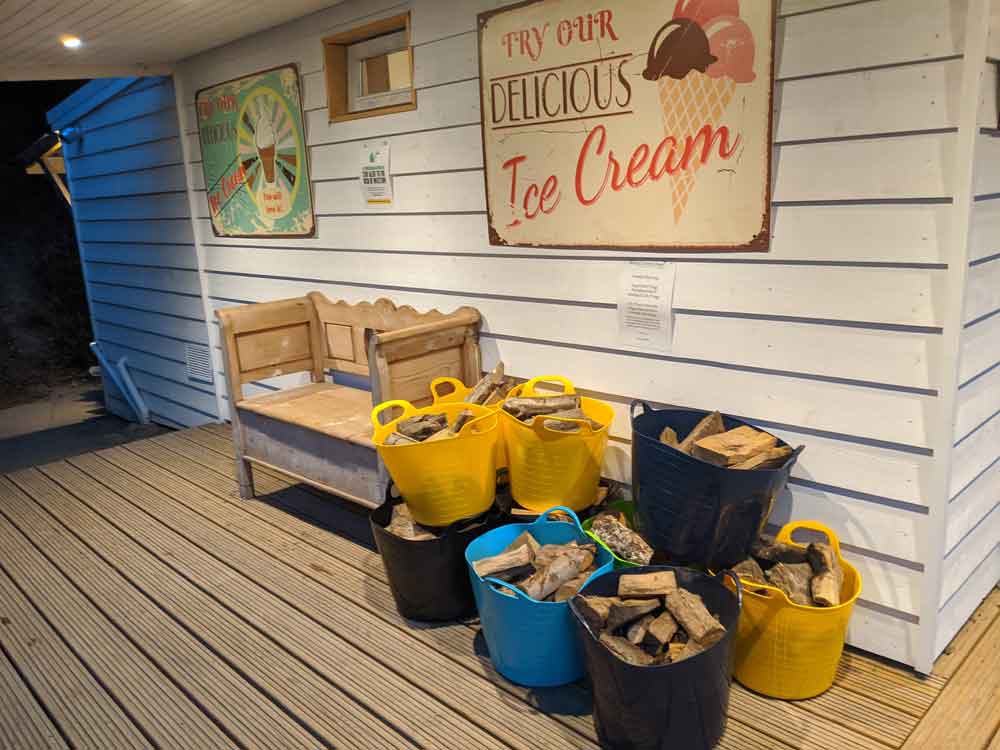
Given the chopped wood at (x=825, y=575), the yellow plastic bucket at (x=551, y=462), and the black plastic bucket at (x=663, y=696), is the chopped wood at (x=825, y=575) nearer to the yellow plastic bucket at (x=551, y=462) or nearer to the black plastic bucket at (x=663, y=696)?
the black plastic bucket at (x=663, y=696)

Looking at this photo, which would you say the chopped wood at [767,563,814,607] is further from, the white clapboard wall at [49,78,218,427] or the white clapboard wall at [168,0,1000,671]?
the white clapboard wall at [49,78,218,427]

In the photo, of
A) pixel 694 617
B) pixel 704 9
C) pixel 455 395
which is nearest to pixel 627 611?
pixel 694 617

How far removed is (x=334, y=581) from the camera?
298 cm

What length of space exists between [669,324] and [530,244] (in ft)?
2.28

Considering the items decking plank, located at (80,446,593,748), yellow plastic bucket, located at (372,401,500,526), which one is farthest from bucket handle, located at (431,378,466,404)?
decking plank, located at (80,446,593,748)

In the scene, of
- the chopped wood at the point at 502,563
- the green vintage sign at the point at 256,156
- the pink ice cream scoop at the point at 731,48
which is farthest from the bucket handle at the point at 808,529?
the green vintage sign at the point at 256,156

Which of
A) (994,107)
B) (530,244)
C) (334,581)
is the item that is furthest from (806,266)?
(334,581)

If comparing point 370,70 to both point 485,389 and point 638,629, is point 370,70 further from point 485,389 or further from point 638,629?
point 638,629

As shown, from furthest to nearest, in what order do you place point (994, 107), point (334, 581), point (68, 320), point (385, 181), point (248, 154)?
point (68, 320) < point (248, 154) < point (385, 181) < point (334, 581) < point (994, 107)

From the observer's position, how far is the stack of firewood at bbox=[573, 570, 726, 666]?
194cm

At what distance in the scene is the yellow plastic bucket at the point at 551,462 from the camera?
2551 millimetres

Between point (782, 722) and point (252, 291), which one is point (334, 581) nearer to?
point (782, 722)

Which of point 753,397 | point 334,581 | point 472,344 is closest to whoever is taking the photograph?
point 753,397

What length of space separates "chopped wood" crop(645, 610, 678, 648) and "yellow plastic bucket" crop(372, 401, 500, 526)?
0.80 m
